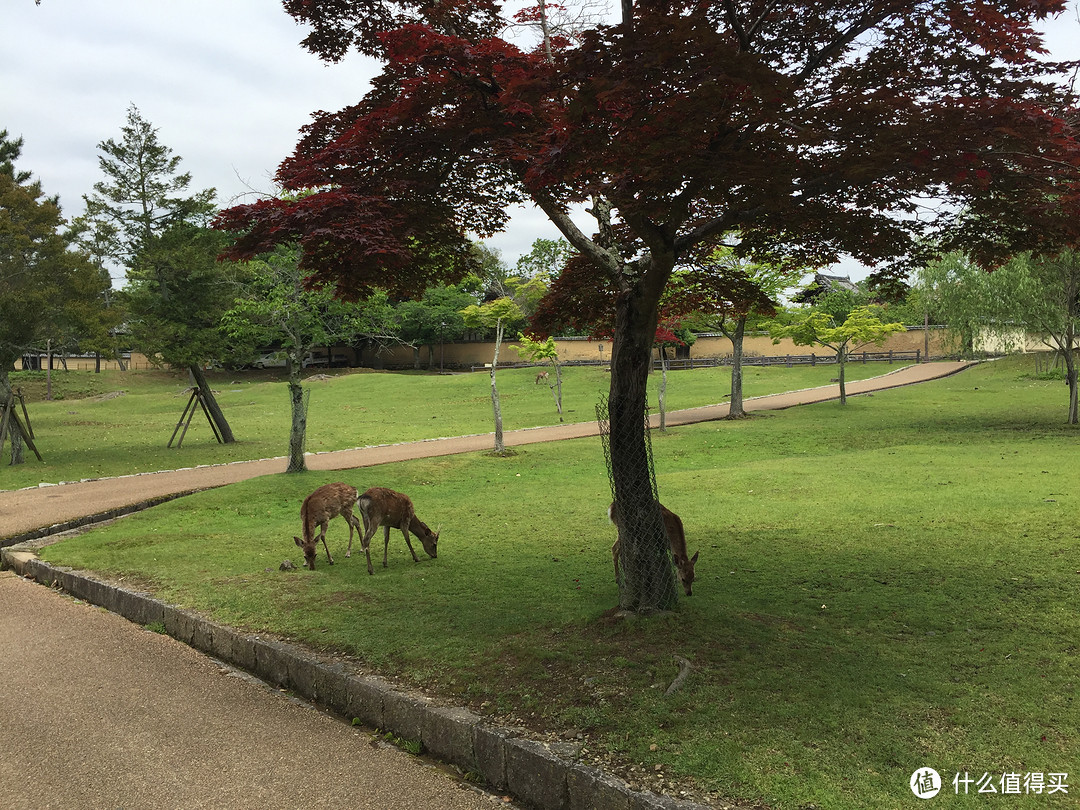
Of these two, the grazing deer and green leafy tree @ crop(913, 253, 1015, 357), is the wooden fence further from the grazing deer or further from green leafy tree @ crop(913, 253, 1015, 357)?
the grazing deer

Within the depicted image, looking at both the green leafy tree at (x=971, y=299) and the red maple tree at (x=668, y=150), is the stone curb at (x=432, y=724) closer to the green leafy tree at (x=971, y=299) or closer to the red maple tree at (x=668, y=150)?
the red maple tree at (x=668, y=150)

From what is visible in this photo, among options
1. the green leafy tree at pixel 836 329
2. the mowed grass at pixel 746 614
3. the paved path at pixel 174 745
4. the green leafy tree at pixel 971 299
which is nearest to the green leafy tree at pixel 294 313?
the mowed grass at pixel 746 614

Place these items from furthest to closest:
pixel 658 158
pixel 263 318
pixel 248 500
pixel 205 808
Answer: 1. pixel 263 318
2. pixel 248 500
3. pixel 658 158
4. pixel 205 808

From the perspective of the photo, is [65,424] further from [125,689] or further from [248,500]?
[125,689]

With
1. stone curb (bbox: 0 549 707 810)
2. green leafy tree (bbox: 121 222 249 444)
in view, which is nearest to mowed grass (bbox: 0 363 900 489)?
green leafy tree (bbox: 121 222 249 444)

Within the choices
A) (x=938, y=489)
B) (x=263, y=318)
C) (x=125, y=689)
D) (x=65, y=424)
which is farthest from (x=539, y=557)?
(x=65, y=424)

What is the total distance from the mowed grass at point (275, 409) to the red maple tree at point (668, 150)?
46.7 ft

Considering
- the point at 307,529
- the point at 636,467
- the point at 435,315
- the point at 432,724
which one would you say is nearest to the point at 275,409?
the point at 435,315

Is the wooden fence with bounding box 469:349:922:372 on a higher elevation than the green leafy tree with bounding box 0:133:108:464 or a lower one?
lower

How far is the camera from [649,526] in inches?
241

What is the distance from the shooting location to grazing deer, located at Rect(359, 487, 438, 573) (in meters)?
8.82

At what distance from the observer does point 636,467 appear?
6184mm

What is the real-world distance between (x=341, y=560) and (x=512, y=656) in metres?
4.53

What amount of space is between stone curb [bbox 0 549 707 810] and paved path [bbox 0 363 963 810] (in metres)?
0.14
